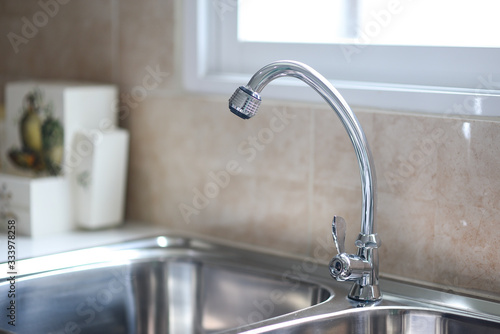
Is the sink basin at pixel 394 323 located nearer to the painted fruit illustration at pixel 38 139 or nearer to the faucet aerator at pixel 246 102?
the faucet aerator at pixel 246 102

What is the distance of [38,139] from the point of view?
1467mm

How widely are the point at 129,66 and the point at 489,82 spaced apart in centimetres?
76

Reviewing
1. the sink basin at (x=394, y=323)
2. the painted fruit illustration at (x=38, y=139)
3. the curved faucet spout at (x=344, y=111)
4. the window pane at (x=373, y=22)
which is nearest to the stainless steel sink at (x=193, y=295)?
the sink basin at (x=394, y=323)

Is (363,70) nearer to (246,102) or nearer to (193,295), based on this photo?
(246,102)

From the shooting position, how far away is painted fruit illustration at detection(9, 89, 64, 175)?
4.70 feet

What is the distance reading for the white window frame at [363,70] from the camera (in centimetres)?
105

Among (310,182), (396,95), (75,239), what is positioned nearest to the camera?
(396,95)

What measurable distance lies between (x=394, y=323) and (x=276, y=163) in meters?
0.39

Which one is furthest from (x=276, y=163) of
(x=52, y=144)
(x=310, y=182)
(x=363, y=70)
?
(x=52, y=144)

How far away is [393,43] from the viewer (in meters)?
1.16

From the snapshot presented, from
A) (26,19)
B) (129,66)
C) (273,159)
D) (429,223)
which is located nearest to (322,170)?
(273,159)

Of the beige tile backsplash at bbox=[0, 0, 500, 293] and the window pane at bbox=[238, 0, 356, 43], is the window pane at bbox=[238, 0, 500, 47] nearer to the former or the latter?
the window pane at bbox=[238, 0, 356, 43]

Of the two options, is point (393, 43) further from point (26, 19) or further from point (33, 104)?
point (26, 19)

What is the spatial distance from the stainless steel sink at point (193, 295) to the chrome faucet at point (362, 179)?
0.05 meters
